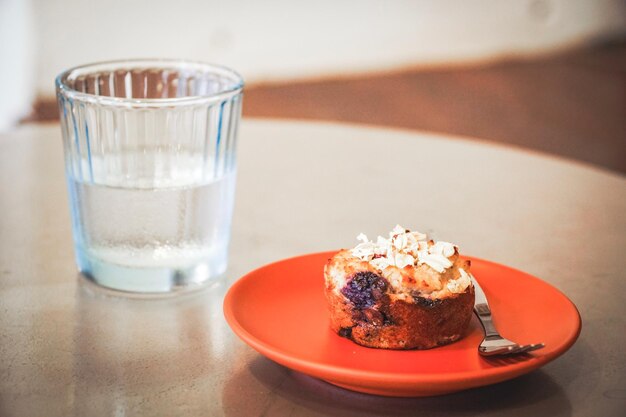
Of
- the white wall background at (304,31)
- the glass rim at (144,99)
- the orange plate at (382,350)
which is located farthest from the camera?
the white wall background at (304,31)

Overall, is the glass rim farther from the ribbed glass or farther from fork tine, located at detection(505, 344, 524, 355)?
fork tine, located at detection(505, 344, 524, 355)

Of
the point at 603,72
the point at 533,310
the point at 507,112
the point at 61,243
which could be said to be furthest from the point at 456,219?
the point at 603,72

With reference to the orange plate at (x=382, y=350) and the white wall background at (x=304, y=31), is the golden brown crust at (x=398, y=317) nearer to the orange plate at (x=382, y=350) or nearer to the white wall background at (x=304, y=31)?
the orange plate at (x=382, y=350)

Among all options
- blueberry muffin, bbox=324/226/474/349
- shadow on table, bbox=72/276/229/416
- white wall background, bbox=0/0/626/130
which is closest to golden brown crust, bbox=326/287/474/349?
blueberry muffin, bbox=324/226/474/349

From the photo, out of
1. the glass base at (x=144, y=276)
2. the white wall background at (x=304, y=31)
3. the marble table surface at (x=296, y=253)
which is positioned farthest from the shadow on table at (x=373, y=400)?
the white wall background at (x=304, y=31)

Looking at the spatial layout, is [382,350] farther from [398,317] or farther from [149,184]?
[149,184]

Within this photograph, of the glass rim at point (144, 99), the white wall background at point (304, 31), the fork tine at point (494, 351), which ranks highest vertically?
the glass rim at point (144, 99)

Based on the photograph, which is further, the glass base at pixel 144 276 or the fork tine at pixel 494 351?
the glass base at pixel 144 276

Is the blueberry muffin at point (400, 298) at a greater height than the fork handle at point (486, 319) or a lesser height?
greater
